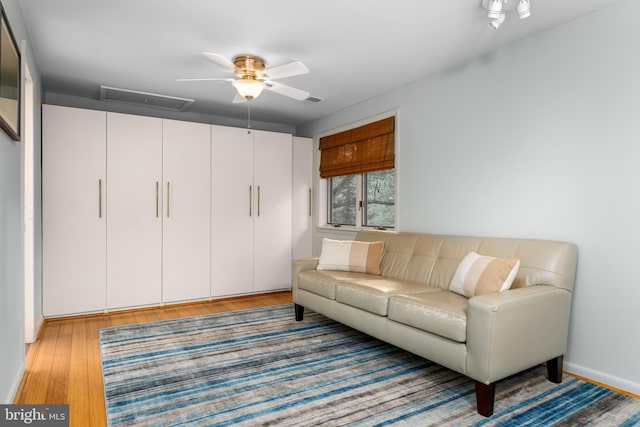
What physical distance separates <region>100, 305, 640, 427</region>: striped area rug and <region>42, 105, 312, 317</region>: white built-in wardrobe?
3.29 ft

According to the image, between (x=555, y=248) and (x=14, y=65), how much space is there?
3.43m

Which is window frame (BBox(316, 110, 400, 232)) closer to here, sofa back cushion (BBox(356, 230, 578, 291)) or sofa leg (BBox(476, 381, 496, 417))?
sofa back cushion (BBox(356, 230, 578, 291))

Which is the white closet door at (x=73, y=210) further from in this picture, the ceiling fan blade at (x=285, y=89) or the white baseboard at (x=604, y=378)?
the white baseboard at (x=604, y=378)

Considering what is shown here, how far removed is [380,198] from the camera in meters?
4.51

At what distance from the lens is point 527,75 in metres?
2.89

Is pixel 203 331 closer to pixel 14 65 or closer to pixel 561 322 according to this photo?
pixel 14 65

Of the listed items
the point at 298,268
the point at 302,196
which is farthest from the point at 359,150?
the point at 298,268

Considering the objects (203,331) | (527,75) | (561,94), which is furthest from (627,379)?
(203,331)

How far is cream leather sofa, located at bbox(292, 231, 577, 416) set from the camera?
6.85ft

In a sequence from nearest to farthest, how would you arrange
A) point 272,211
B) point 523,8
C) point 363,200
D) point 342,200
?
point 523,8 < point 363,200 < point 272,211 < point 342,200

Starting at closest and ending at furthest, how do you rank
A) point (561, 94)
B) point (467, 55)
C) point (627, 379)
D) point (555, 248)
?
point (627, 379) → point (555, 248) → point (561, 94) → point (467, 55)

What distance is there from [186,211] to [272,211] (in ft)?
3.61

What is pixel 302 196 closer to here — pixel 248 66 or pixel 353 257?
pixel 353 257

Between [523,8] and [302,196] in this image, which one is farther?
[302,196]
